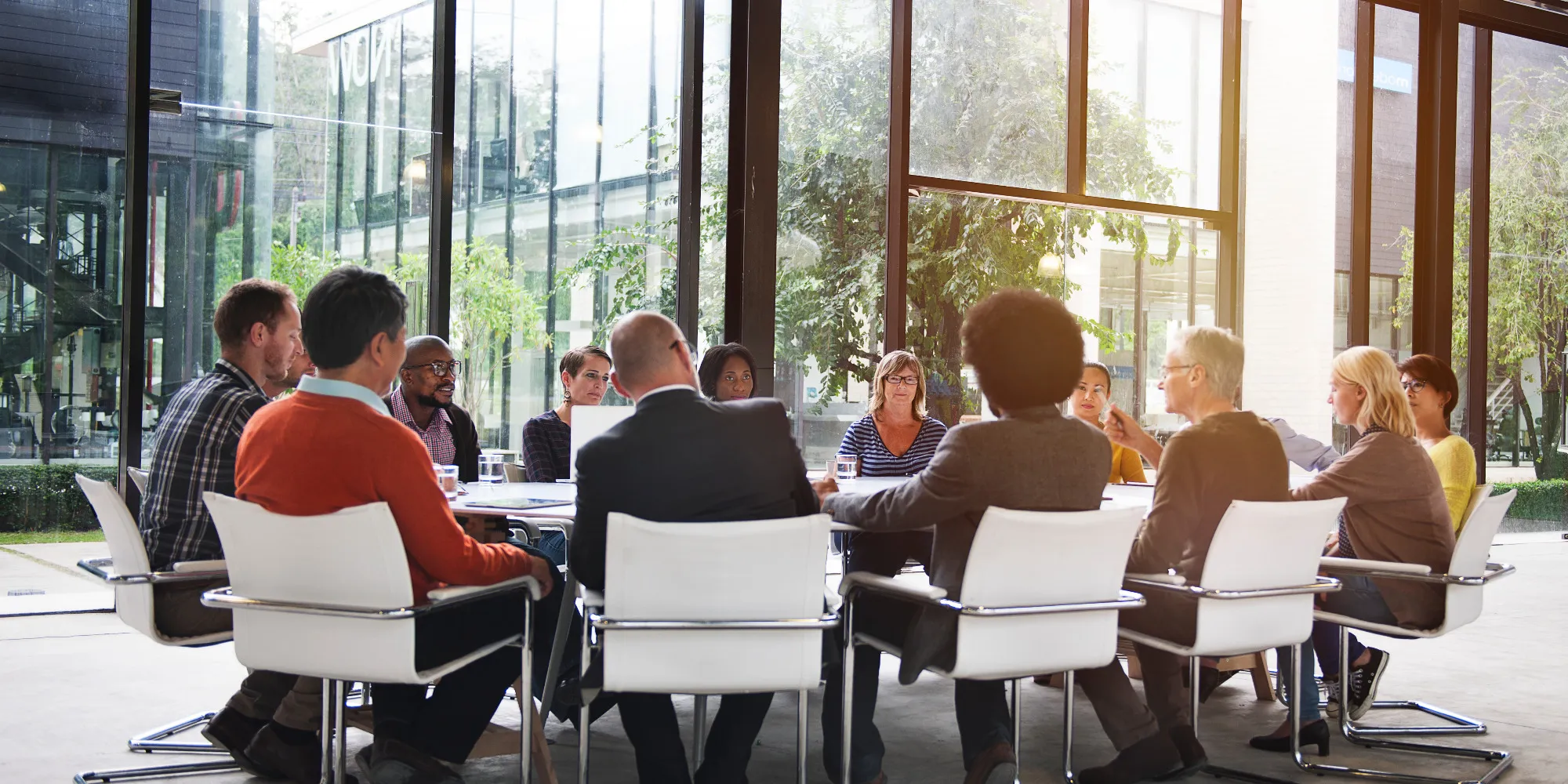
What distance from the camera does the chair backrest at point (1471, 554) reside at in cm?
392

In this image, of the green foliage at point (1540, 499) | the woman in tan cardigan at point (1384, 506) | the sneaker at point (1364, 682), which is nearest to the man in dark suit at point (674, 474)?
the woman in tan cardigan at point (1384, 506)

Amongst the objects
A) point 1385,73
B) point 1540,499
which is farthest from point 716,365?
point 1540,499

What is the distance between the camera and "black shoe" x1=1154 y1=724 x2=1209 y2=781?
3.66 meters

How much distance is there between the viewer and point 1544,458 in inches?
429

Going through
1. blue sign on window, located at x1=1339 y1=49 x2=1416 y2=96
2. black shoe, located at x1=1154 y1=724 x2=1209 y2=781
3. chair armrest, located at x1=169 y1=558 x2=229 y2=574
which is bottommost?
black shoe, located at x1=1154 y1=724 x2=1209 y2=781

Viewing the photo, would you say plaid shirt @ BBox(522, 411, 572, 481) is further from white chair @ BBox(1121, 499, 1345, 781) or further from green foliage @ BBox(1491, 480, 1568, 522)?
green foliage @ BBox(1491, 480, 1568, 522)

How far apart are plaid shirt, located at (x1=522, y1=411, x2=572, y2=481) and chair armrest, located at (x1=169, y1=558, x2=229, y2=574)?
6.20 feet

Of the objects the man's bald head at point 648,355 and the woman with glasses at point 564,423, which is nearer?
the man's bald head at point 648,355

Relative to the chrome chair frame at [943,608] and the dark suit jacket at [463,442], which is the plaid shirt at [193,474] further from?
the chrome chair frame at [943,608]

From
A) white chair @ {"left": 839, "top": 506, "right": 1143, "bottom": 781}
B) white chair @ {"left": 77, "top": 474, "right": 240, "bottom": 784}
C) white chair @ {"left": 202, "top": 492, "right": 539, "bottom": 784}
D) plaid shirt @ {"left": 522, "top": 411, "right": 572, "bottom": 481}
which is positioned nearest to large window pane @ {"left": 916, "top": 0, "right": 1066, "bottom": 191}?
plaid shirt @ {"left": 522, "top": 411, "right": 572, "bottom": 481}

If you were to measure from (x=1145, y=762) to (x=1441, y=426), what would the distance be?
216 cm

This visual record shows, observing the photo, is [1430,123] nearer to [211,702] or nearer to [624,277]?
[624,277]

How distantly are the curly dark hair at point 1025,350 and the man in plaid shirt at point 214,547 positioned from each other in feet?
6.62

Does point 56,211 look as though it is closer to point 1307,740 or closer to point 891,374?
point 891,374
